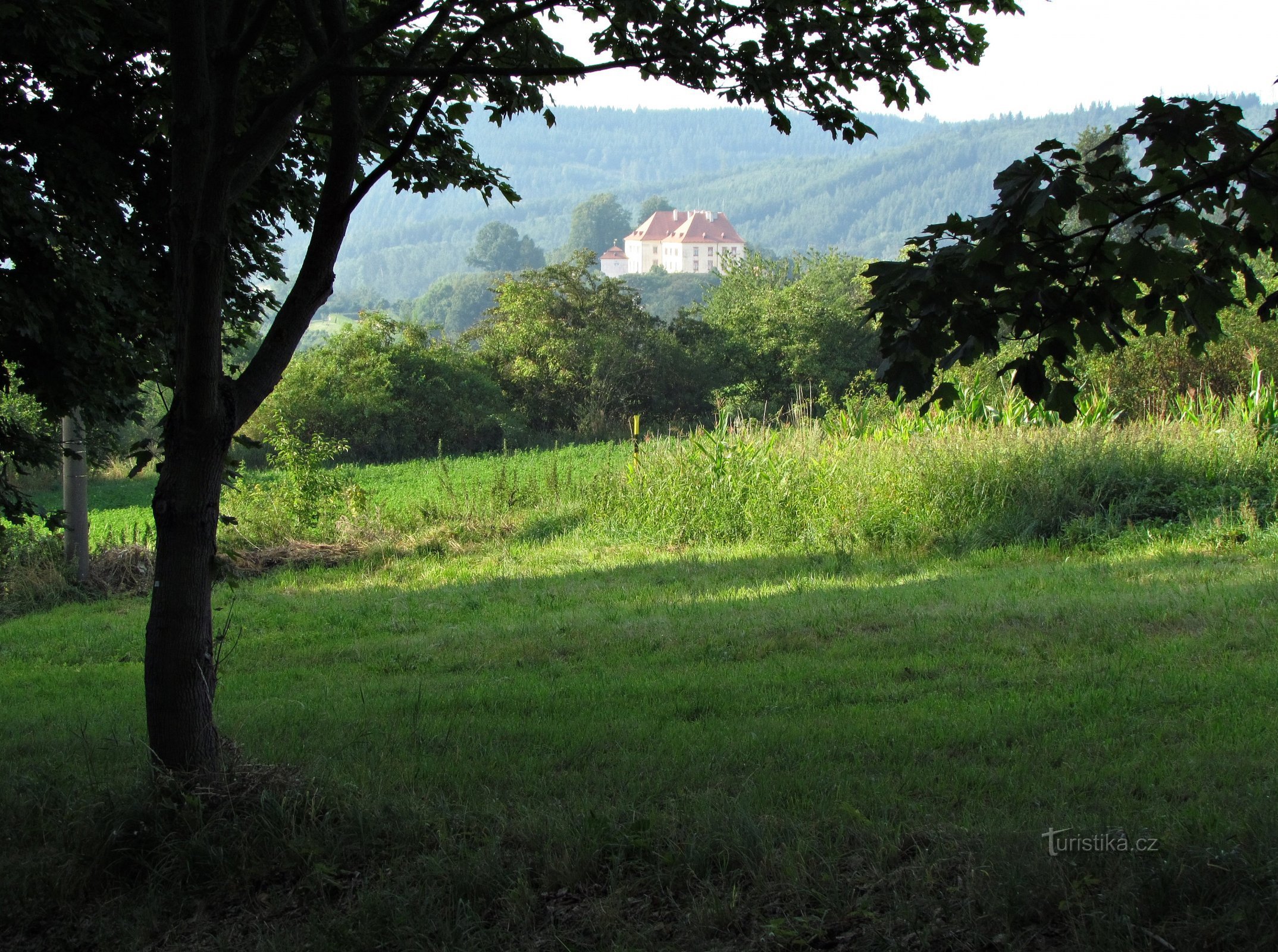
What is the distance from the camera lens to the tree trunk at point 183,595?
12.9 feet

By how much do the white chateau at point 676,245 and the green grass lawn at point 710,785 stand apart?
6488 inches

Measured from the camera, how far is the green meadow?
3.32 meters

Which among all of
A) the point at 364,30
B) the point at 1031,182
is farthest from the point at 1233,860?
the point at 364,30

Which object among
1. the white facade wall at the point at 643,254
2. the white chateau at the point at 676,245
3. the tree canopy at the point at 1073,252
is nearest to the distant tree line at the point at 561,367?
the tree canopy at the point at 1073,252

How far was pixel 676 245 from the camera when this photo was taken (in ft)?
575

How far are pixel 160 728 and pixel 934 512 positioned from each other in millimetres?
9097

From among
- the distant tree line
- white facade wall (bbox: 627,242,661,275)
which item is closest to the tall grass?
the distant tree line

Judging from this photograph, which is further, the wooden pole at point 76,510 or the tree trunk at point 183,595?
the wooden pole at point 76,510

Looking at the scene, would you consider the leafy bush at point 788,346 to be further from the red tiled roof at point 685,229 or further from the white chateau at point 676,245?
the red tiled roof at point 685,229

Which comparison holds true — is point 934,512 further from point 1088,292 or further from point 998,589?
point 1088,292

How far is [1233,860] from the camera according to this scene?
→ 3.14 m

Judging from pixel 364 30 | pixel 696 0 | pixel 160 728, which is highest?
pixel 696 0

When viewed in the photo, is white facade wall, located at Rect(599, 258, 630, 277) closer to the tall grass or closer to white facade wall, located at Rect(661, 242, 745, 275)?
white facade wall, located at Rect(661, 242, 745, 275)

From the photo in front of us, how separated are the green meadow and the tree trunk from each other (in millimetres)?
240
